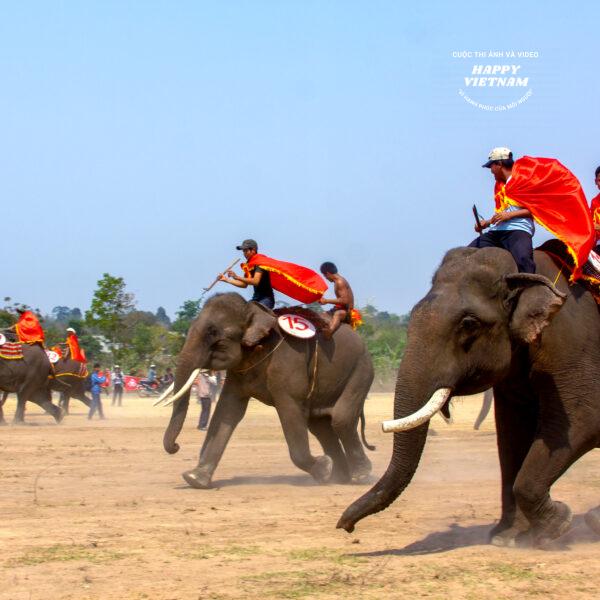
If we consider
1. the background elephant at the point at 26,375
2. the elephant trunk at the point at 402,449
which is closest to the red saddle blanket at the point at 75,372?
the background elephant at the point at 26,375

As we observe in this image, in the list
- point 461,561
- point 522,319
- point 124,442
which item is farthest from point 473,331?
point 124,442

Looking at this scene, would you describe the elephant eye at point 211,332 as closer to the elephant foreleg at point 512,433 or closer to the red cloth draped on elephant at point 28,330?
the elephant foreleg at point 512,433

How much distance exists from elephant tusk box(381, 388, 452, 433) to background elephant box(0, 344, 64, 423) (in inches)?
828

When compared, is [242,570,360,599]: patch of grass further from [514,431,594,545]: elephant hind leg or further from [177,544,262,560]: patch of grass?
[514,431,594,545]: elephant hind leg

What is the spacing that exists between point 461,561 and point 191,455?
10.7 m

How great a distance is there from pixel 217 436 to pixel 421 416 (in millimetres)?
6405

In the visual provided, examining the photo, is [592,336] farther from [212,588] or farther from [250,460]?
[250,460]

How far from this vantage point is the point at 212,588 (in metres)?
7.18

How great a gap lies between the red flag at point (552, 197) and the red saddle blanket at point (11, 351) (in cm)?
2033

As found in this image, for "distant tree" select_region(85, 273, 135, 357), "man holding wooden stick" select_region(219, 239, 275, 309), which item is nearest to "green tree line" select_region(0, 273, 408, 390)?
"distant tree" select_region(85, 273, 135, 357)

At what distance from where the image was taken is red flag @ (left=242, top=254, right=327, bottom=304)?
14.4 meters

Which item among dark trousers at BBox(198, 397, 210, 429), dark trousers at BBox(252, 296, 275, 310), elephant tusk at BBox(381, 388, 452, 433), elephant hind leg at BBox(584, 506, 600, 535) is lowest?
dark trousers at BBox(198, 397, 210, 429)

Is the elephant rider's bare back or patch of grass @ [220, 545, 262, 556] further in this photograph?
the elephant rider's bare back

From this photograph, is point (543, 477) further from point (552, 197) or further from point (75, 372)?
point (75, 372)
